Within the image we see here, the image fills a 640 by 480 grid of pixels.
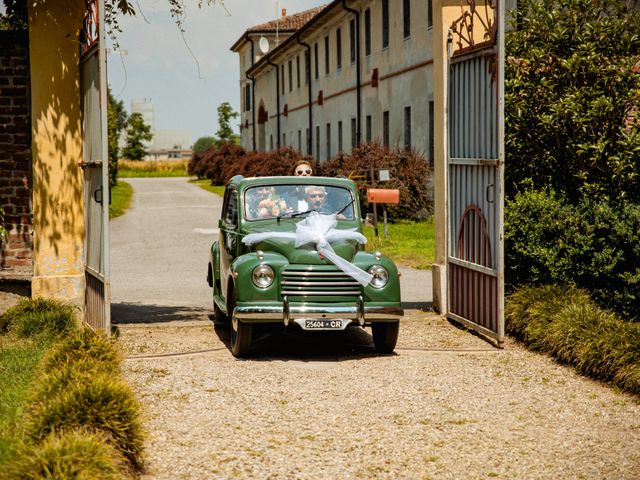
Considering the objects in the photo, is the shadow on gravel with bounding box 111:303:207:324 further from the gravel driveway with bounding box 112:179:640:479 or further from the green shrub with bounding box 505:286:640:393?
the green shrub with bounding box 505:286:640:393

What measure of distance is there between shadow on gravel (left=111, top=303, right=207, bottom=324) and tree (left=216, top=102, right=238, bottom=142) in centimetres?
8924

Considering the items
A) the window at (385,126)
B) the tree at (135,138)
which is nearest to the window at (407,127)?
the window at (385,126)

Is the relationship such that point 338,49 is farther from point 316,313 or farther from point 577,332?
point 577,332

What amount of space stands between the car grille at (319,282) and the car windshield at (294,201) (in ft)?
3.75

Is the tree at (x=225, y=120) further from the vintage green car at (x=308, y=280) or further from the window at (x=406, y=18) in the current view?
the vintage green car at (x=308, y=280)

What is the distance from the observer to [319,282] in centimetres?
917

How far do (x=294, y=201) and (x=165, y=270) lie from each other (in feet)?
24.5

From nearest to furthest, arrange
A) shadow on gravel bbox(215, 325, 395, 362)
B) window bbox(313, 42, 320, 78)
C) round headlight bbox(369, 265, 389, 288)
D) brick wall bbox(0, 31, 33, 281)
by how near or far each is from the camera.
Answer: round headlight bbox(369, 265, 389, 288)
shadow on gravel bbox(215, 325, 395, 362)
brick wall bbox(0, 31, 33, 281)
window bbox(313, 42, 320, 78)

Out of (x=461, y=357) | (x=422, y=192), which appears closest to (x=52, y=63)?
(x=461, y=357)

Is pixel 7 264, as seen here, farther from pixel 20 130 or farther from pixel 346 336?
pixel 346 336

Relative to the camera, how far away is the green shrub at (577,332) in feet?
26.8

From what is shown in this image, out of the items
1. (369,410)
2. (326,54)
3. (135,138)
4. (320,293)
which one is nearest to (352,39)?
(326,54)

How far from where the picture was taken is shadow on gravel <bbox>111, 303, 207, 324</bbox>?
1184 centimetres

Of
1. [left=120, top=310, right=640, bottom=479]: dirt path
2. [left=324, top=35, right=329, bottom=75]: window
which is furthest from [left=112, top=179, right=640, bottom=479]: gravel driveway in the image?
[left=324, top=35, right=329, bottom=75]: window
